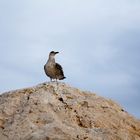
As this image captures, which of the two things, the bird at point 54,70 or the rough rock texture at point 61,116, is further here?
the bird at point 54,70

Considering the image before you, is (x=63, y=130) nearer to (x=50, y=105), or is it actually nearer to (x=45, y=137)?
(x=45, y=137)

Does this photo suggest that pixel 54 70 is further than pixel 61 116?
Yes

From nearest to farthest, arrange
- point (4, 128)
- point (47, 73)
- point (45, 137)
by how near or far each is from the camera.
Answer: point (45, 137) → point (4, 128) → point (47, 73)

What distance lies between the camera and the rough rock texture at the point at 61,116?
39.2ft

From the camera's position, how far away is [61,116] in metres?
12.7

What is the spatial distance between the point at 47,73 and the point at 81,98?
5.61 metres

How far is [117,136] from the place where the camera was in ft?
40.0

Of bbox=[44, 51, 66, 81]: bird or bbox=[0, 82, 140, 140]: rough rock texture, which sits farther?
bbox=[44, 51, 66, 81]: bird

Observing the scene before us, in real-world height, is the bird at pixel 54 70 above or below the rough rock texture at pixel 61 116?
above

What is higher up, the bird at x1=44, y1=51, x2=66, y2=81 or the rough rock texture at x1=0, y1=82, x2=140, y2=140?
the bird at x1=44, y1=51, x2=66, y2=81

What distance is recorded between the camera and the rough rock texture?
11938mm

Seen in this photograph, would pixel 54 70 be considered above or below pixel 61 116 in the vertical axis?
above

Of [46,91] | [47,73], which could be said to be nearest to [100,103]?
[46,91]

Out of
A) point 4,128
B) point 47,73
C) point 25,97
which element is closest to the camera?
point 4,128
